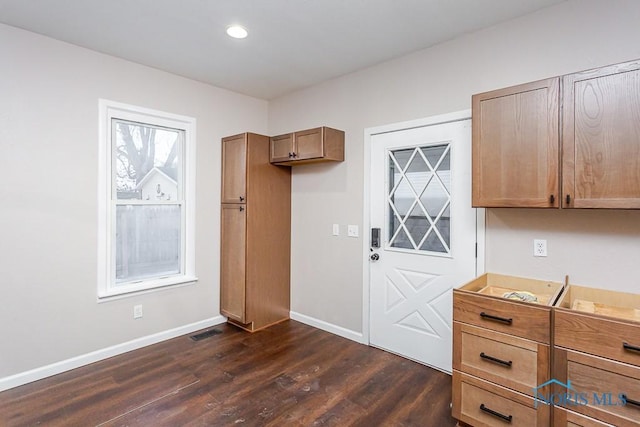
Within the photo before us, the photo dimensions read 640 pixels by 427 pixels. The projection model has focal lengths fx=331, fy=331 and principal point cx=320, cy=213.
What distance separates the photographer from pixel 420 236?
2865 mm

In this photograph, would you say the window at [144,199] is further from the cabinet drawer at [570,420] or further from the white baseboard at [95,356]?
the cabinet drawer at [570,420]

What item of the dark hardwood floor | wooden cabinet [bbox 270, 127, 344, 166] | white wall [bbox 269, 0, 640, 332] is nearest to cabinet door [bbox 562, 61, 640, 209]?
white wall [bbox 269, 0, 640, 332]

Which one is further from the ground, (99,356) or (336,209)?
(336,209)

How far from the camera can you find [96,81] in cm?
285

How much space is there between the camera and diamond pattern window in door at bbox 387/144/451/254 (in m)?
2.72

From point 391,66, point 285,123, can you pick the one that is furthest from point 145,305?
point 391,66

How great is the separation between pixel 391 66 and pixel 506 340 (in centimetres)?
240

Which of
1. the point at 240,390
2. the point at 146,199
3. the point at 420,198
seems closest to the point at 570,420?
the point at 420,198

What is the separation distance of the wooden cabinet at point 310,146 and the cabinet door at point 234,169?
366mm

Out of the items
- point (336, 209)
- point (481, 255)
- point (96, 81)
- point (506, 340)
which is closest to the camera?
point (506, 340)

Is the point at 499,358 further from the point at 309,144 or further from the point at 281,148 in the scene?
the point at 281,148

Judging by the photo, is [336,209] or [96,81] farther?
[336,209]

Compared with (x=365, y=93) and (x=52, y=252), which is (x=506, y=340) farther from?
(x=52, y=252)

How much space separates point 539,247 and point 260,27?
254cm
